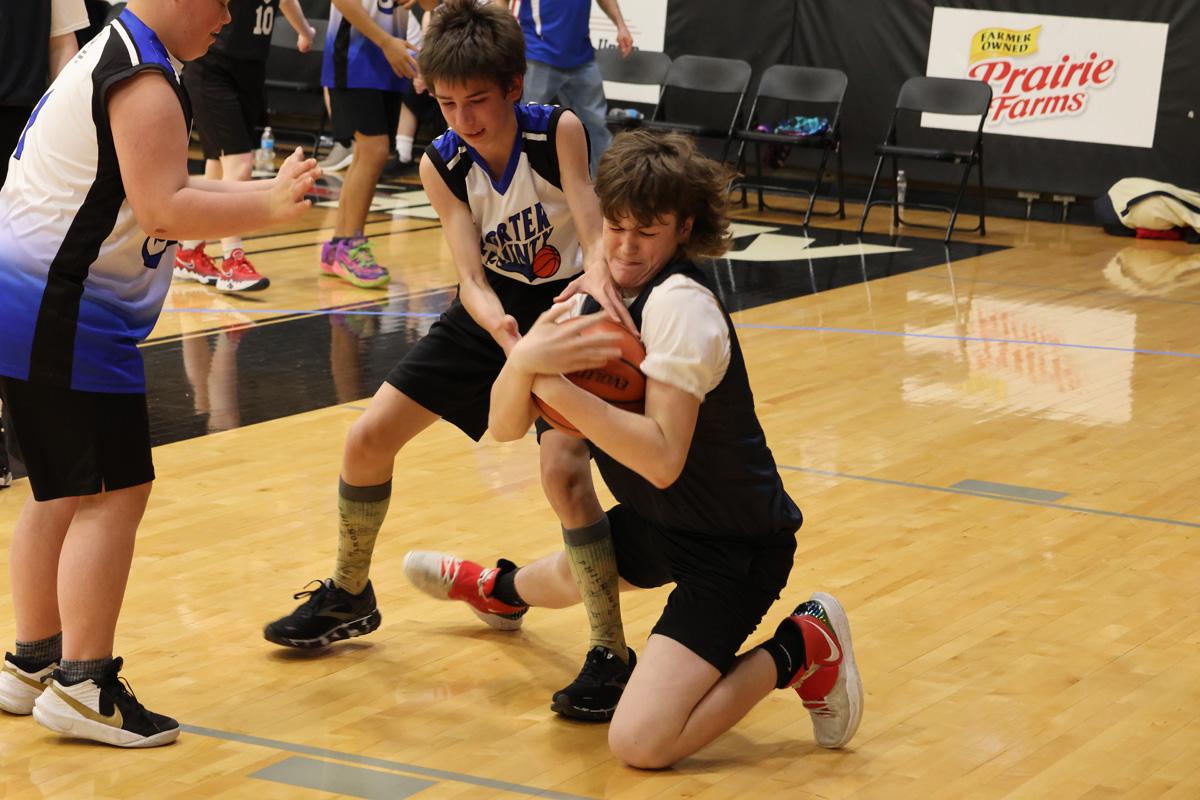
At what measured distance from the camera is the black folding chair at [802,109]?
9477 millimetres

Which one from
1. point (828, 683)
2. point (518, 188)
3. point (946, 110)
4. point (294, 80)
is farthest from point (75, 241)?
point (294, 80)

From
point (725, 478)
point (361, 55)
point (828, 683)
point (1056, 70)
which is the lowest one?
point (828, 683)

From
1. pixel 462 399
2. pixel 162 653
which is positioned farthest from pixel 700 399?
pixel 162 653

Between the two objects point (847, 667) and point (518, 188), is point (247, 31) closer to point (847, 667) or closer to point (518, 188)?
point (518, 188)

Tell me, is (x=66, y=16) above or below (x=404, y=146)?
above

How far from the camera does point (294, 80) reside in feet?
40.4

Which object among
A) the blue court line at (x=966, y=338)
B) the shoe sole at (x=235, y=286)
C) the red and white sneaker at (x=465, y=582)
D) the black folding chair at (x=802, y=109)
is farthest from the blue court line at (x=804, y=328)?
the red and white sneaker at (x=465, y=582)

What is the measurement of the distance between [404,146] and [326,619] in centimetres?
829

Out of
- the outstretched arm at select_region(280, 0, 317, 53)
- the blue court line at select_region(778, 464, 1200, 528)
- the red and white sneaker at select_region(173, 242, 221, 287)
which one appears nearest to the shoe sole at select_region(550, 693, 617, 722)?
the blue court line at select_region(778, 464, 1200, 528)

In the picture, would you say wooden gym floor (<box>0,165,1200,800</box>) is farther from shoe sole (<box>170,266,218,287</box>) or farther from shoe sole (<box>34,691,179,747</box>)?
shoe sole (<box>170,266,218,287</box>)

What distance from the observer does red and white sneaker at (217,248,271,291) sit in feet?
22.4

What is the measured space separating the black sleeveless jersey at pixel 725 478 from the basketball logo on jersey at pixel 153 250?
30.5 inches

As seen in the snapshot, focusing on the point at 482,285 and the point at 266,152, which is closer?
the point at 482,285

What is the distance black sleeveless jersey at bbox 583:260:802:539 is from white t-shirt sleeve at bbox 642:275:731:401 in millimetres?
69
